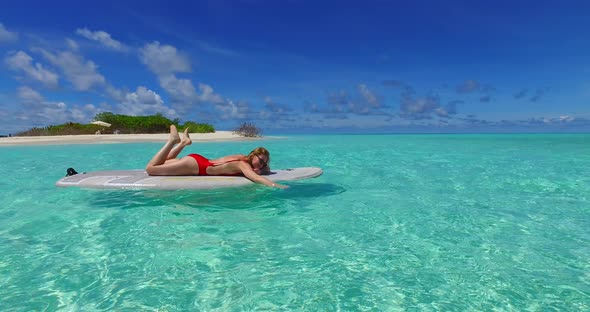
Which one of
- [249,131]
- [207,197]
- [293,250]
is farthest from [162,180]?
[249,131]

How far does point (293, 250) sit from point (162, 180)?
3422 millimetres

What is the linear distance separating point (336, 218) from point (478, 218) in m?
2.12

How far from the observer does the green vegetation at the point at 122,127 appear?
115 feet

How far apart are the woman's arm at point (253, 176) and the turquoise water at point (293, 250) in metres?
0.32

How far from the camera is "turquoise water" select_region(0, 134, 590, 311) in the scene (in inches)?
109

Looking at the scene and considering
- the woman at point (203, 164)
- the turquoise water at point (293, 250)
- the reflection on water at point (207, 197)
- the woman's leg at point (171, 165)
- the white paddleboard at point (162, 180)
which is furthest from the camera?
the woman's leg at point (171, 165)

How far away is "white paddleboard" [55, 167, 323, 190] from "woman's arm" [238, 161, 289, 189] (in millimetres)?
123

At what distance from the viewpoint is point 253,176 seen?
5.86 meters

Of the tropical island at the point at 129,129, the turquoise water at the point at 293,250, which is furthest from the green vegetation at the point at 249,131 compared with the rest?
the turquoise water at the point at 293,250

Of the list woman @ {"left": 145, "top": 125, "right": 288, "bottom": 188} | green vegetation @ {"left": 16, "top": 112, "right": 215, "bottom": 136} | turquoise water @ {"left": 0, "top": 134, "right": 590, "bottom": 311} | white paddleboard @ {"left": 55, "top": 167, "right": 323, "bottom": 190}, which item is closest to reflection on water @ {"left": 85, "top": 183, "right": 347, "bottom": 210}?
turquoise water @ {"left": 0, "top": 134, "right": 590, "bottom": 311}

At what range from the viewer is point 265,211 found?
5.30 metres

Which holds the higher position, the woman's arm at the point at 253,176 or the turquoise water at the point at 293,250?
the woman's arm at the point at 253,176

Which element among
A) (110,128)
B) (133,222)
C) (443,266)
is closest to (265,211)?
(133,222)

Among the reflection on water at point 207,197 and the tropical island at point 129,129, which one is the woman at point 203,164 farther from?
the tropical island at point 129,129
